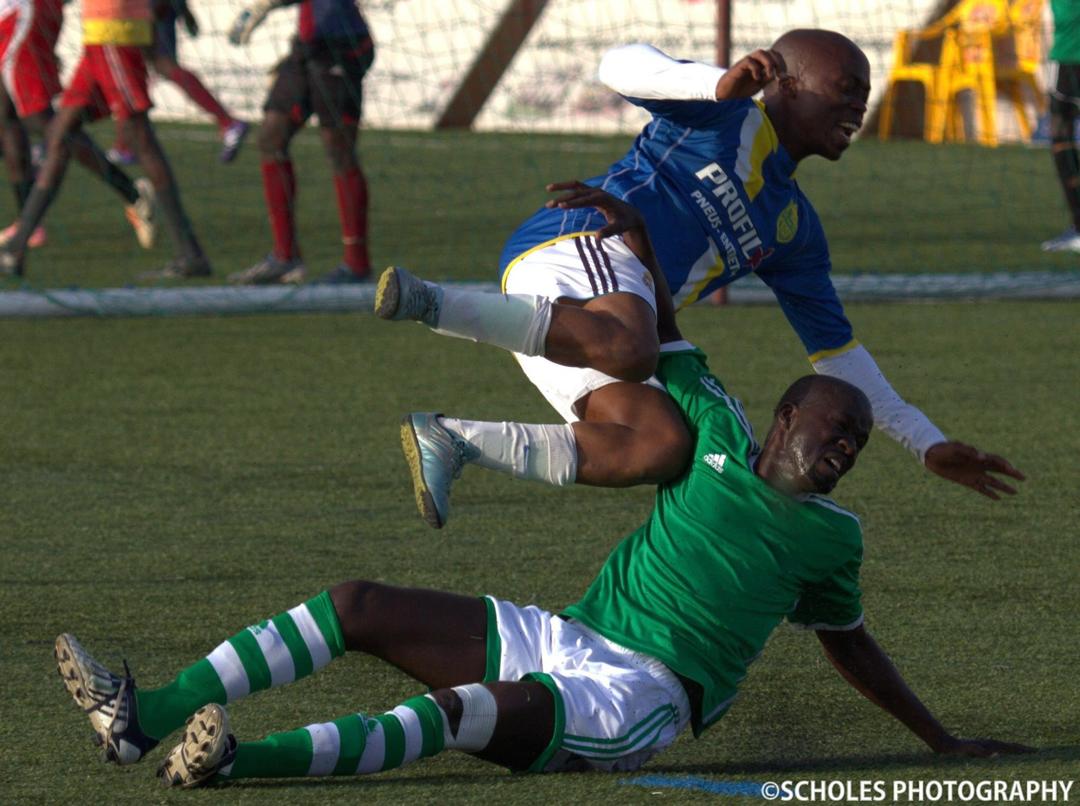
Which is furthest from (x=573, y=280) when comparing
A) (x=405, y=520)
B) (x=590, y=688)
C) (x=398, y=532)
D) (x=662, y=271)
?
(x=405, y=520)

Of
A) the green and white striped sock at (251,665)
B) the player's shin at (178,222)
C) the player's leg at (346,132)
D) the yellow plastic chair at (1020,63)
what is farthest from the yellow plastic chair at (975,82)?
the green and white striped sock at (251,665)

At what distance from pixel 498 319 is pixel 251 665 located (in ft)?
2.85

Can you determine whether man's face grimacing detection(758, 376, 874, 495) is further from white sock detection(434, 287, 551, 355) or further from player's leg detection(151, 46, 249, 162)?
player's leg detection(151, 46, 249, 162)

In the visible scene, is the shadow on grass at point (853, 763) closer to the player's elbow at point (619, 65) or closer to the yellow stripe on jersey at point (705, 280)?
the yellow stripe on jersey at point (705, 280)

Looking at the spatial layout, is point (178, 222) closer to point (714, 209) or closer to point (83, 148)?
point (83, 148)

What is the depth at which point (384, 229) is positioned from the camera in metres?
11.9

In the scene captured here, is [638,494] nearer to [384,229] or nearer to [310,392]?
[310,392]

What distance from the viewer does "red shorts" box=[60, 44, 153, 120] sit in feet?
31.1

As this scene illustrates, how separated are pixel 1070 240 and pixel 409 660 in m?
8.12

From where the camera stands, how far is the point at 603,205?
4.09 m

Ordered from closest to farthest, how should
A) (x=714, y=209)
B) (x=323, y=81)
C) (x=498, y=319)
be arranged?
1. (x=498, y=319)
2. (x=714, y=209)
3. (x=323, y=81)

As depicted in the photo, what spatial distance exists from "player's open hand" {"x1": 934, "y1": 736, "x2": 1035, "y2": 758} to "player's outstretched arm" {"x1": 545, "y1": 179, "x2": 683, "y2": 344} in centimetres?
108

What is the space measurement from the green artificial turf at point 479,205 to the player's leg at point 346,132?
0.66 metres

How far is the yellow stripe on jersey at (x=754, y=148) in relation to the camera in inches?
180
